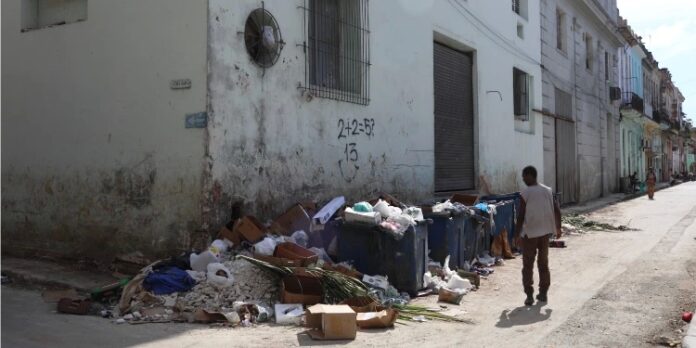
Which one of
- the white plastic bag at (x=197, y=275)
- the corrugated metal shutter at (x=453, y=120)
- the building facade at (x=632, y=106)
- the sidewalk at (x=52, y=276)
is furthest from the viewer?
the building facade at (x=632, y=106)

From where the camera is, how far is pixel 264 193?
7.48 meters

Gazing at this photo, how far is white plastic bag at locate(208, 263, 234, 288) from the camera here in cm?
577

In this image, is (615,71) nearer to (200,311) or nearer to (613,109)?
(613,109)

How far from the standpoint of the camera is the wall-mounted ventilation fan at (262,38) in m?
7.45

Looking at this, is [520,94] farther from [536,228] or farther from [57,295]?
[57,295]

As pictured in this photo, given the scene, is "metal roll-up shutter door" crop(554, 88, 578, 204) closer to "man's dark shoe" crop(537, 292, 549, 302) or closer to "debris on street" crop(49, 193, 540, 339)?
"debris on street" crop(49, 193, 540, 339)

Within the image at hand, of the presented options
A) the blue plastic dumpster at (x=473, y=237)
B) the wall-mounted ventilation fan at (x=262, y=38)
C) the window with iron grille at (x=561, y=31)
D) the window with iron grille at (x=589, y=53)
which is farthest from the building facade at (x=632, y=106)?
the wall-mounted ventilation fan at (x=262, y=38)

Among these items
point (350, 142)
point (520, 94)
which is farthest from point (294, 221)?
point (520, 94)

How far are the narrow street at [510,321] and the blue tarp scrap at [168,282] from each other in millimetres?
580

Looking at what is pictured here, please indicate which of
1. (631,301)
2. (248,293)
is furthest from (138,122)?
(631,301)

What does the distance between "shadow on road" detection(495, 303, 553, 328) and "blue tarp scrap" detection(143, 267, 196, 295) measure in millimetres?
3151

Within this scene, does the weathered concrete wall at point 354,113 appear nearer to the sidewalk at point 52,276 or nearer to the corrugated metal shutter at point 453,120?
the corrugated metal shutter at point 453,120

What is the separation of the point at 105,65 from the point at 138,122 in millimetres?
1108

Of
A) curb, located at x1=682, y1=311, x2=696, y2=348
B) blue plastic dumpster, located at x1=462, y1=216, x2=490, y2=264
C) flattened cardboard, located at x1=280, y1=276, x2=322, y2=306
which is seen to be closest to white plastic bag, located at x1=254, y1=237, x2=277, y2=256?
flattened cardboard, located at x1=280, y1=276, x2=322, y2=306
